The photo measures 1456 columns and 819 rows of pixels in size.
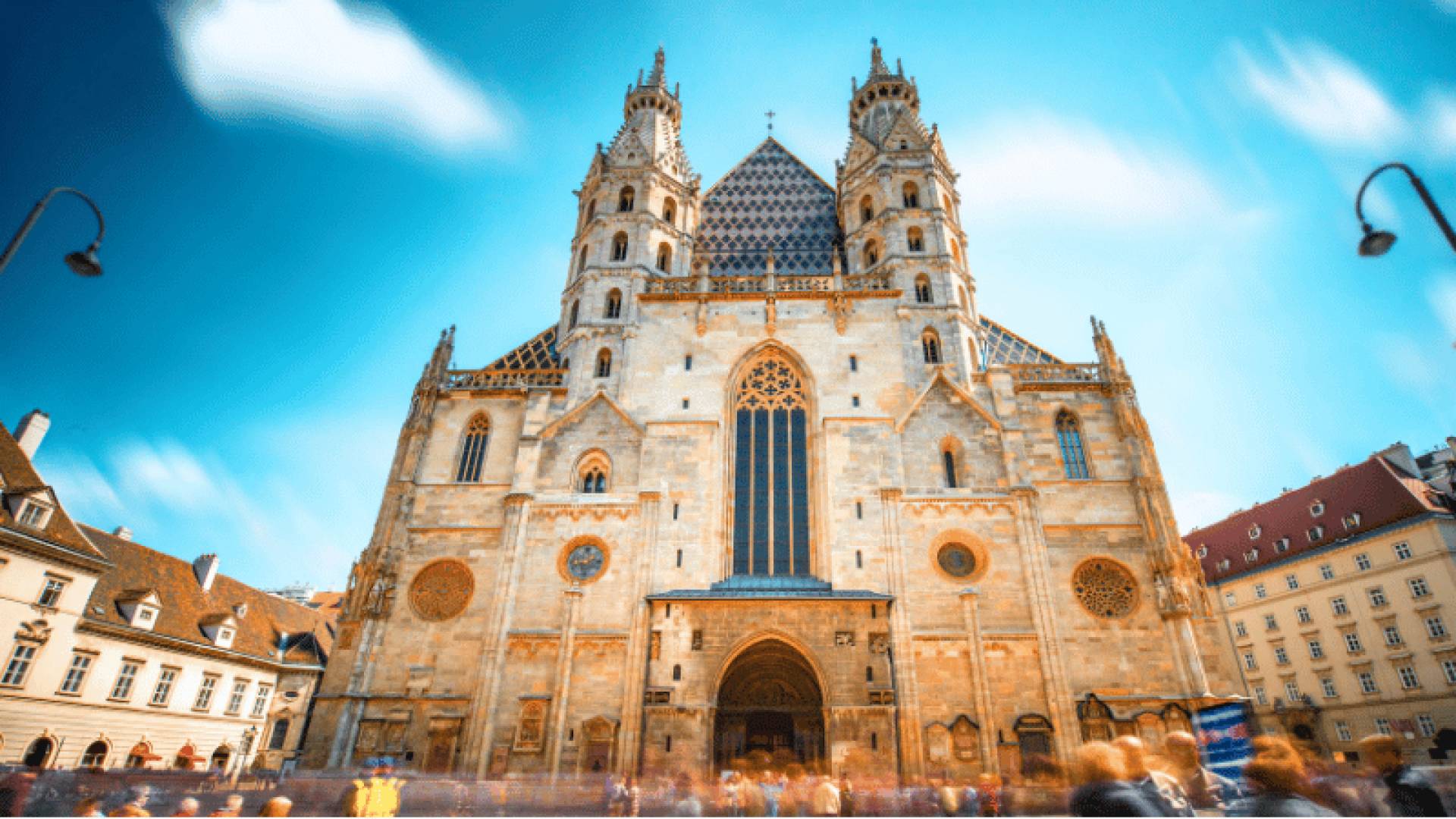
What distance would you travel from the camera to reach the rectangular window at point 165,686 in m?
22.4

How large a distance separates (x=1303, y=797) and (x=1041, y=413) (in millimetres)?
19423

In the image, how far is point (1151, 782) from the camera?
145 inches

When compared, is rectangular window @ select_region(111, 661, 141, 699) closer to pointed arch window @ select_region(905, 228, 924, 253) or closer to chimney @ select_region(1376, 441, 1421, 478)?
pointed arch window @ select_region(905, 228, 924, 253)

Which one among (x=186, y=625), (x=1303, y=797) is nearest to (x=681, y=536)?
(x=1303, y=797)

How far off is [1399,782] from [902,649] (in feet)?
46.6

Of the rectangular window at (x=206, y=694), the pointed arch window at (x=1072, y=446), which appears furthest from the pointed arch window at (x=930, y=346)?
the rectangular window at (x=206, y=694)

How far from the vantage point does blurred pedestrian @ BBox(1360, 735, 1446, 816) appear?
426 cm

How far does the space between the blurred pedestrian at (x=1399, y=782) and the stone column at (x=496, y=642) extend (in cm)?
1751

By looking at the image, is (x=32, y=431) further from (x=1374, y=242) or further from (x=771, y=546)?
(x=1374, y=242)

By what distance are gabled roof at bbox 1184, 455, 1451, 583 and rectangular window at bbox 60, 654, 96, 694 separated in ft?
117

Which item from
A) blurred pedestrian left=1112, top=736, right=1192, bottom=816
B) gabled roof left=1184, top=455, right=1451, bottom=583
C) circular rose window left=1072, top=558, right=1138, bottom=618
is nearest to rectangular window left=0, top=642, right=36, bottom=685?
blurred pedestrian left=1112, top=736, right=1192, bottom=816

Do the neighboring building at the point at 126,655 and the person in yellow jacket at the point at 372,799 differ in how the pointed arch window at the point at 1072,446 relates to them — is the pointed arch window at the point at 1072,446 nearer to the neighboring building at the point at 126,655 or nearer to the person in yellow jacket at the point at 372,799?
the person in yellow jacket at the point at 372,799

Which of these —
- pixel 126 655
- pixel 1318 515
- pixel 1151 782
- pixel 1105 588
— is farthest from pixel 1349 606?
pixel 126 655

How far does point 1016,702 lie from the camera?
17547 mm
